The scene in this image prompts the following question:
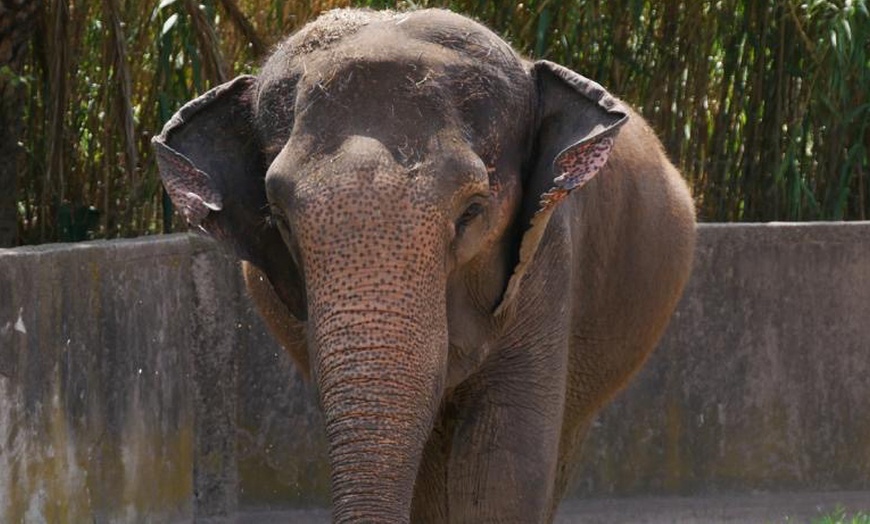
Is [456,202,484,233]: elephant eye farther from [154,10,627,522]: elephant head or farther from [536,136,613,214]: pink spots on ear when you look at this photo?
[536,136,613,214]: pink spots on ear

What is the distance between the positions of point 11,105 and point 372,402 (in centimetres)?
391

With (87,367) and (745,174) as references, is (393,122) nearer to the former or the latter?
(87,367)

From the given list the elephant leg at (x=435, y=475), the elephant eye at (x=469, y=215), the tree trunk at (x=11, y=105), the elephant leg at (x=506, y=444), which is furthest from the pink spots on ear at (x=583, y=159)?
the tree trunk at (x=11, y=105)

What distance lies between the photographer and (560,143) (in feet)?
19.4

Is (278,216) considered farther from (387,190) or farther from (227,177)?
(227,177)

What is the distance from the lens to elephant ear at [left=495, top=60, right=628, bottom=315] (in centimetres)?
573

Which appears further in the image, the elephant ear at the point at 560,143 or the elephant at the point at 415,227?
the elephant ear at the point at 560,143

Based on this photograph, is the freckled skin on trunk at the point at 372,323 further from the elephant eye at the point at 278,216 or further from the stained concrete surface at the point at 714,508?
the stained concrete surface at the point at 714,508

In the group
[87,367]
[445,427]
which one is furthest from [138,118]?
[445,427]

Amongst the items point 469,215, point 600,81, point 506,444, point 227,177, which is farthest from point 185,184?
point 600,81

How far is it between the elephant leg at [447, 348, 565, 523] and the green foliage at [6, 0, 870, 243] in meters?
2.79

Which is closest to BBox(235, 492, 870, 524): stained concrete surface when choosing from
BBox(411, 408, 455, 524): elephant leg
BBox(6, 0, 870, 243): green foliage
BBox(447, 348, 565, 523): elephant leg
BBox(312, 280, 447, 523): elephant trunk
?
BBox(6, 0, 870, 243): green foliage

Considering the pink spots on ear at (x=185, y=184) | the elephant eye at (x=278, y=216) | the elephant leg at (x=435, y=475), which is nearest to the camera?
the elephant eye at (x=278, y=216)

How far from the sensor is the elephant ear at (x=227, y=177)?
5875 millimetres
